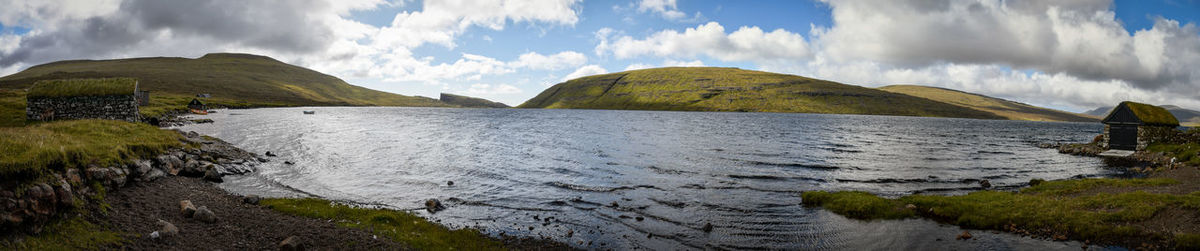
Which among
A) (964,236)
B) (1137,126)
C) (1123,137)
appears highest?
(1137,126)

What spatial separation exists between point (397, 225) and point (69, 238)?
Answer: 921 centimetres

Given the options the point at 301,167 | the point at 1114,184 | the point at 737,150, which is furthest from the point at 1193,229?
the point at 301,167

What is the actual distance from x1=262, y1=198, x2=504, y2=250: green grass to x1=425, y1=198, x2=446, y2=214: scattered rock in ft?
6.30

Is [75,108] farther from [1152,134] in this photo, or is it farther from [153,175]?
[1152,134]

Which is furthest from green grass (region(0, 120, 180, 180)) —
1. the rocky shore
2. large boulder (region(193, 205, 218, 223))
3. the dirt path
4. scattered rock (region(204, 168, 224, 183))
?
large boulder (region(193, 205, 218, 223))

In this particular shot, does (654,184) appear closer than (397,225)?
No

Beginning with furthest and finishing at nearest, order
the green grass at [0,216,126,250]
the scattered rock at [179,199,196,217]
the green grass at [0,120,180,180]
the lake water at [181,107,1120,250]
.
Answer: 1. the lake water at [181,107,1120,250]
2. the scattered rock at [179,199,196,217]
3. the green grass at [0,120,180,180]
4. the green grass at [0,216,126,250]

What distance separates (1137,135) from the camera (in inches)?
2125

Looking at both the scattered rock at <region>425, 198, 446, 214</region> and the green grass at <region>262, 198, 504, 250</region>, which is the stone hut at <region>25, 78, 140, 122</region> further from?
the scattered rock at <region>425, 198, 446, 214</region>

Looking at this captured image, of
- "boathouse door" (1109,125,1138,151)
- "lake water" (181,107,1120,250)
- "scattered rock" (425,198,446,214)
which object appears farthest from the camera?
"boathouse door" (1109,125,1138,151)

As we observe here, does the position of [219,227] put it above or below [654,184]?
above

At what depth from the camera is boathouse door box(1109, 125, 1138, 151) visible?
5447 centimetres

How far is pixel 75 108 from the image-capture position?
1670 inches

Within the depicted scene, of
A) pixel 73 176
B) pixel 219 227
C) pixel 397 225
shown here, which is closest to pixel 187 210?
pixel 219 227
